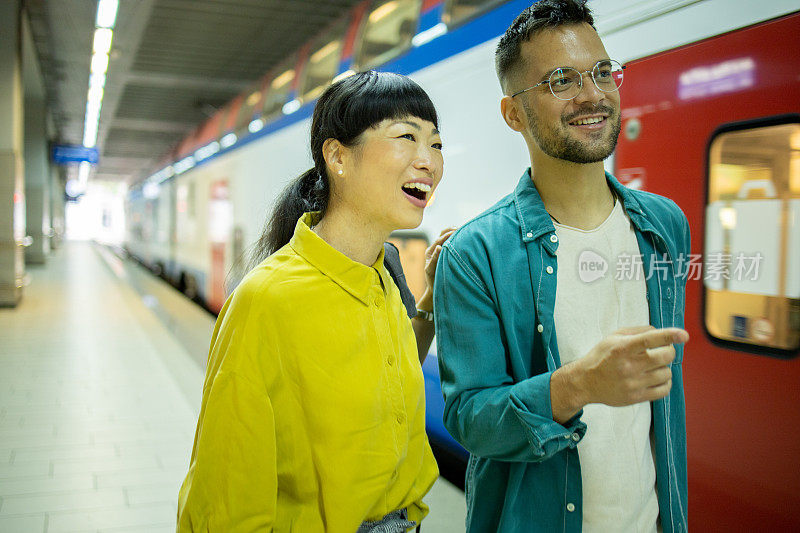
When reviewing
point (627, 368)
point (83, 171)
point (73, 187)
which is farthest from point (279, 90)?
point (73, 187)

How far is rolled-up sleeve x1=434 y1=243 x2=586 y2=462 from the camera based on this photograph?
118 cm

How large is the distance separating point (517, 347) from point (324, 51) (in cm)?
519

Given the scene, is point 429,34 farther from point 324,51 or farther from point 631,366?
point 631,366

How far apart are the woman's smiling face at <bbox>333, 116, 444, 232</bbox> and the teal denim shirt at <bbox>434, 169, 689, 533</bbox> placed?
0.56 ft

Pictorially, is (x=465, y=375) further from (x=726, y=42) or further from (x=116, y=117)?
(x=116, y=117)

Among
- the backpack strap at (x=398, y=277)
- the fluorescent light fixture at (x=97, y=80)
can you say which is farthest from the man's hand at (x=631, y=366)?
the fluorescent light fixture at (x=97, y=80)

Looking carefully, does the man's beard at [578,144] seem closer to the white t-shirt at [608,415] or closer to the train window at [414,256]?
the white t-shirt at [608,415]

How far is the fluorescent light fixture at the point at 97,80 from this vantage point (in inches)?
529

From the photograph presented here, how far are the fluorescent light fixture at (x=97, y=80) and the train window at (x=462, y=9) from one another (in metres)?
11.6

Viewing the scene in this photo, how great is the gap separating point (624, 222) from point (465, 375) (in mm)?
479

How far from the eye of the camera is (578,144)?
131 centimetres

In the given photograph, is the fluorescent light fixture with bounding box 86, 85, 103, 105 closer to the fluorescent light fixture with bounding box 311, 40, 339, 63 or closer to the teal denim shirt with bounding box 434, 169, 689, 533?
the fluorescent light fixture with bounding box 311, 40, 339, 63

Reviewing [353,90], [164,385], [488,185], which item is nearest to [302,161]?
[164,385]

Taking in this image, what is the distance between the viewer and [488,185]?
3.18 meters
